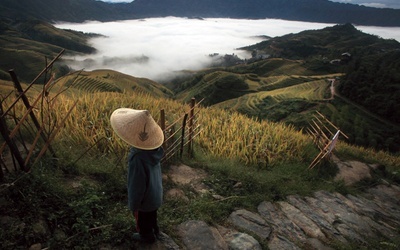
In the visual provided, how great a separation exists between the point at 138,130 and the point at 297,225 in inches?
115

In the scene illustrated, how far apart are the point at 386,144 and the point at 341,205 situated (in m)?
36.6

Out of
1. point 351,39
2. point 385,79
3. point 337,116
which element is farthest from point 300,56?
point 337,116

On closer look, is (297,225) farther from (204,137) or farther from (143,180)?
(204,137)

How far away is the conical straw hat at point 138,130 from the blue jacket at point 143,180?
0.43 feet

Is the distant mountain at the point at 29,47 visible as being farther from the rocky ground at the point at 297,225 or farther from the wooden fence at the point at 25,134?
the rocky ground at the point at 297,225

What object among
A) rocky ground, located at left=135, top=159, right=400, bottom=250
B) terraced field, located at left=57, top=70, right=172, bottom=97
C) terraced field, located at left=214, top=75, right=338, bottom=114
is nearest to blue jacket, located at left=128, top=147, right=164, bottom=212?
rocky ground, located at left=135, top=159, right=400, bottom=250

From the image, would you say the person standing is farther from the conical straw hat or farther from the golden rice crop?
the golden rice crop

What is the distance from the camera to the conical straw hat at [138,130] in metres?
2.53

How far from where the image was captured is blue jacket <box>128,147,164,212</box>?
258 centimetres

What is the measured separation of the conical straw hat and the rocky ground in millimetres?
1101

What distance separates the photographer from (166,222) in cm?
323

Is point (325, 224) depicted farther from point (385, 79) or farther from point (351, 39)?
point (351, 39)

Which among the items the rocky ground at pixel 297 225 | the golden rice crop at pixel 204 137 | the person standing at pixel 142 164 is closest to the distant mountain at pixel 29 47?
the golden rice crop at pixel 204 137

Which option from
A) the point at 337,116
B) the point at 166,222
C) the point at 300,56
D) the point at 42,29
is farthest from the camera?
the point at 42,29
